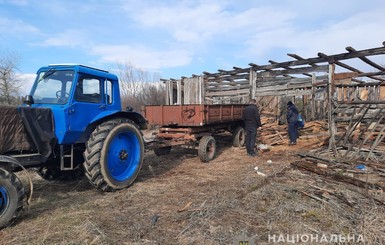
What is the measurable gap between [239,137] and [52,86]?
302 inches

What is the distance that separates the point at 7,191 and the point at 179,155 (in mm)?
6608

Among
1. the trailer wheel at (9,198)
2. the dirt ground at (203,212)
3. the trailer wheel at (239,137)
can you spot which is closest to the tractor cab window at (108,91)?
the dirt ground at (203,212)

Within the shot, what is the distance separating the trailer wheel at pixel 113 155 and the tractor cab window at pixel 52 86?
3.21 feet

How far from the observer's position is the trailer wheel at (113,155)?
17.7 feet

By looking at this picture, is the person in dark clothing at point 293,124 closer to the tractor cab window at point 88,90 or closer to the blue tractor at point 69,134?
the blue tractor at point 69,134

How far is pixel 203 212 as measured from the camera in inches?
185

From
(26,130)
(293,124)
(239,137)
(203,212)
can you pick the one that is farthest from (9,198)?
(293,124)

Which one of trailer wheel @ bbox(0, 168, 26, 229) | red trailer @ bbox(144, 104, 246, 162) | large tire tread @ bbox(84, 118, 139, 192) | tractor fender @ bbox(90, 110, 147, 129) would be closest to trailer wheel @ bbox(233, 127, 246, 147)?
red trailer @ bbox(144, 104, 246, 162)

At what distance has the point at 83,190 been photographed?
6102 millimetres

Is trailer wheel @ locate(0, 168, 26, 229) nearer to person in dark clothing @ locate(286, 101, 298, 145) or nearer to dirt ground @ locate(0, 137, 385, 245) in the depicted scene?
dirt ground @ locate(0, 137, 385, 245)

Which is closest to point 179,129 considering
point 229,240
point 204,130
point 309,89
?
point 204,130

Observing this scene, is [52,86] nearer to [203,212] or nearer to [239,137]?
[203,212]

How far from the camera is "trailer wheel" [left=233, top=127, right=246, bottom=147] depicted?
11550mm

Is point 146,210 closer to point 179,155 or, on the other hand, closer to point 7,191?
point 7,191
